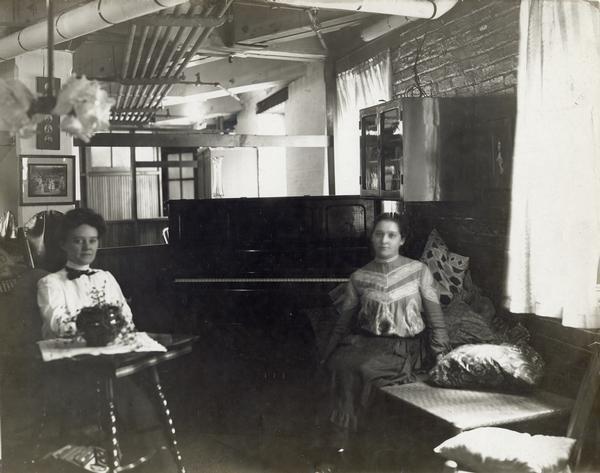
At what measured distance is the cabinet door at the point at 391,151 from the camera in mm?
4418

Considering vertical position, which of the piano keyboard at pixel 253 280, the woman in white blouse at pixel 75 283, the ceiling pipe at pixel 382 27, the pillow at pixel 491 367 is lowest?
the pillow at pixel 491 367

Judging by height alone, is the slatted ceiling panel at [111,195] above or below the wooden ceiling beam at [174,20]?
below

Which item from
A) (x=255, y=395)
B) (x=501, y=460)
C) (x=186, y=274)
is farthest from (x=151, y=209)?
(x=501, y=460)

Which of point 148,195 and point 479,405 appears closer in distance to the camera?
point 479,405

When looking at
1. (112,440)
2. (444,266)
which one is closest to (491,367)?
(444,266)

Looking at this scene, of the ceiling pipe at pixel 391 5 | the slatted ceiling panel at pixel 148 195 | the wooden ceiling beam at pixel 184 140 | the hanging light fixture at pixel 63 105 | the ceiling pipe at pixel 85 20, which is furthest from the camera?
the slatted ceiling panel at pixel 148 195

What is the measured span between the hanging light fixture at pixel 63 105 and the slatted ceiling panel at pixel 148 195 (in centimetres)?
780

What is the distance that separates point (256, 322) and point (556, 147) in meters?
2.69

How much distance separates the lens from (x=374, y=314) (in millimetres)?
3807

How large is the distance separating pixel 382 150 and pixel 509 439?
2.51 meters

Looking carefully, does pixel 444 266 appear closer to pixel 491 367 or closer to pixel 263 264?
pixel 491 367

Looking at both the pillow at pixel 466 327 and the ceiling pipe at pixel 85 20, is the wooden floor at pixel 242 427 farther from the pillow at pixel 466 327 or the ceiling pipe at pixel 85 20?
the ceiling pipe at pixel 85 20

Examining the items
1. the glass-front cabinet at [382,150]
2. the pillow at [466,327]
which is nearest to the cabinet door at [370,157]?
the glass-front cabinet at [382,150]

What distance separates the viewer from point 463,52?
462cm
